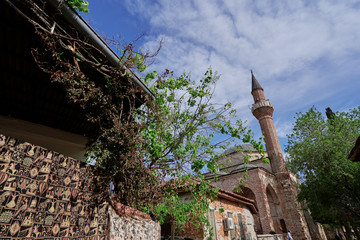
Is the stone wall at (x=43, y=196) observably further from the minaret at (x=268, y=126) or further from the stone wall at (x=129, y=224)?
the minaret at (x=268, y=126)

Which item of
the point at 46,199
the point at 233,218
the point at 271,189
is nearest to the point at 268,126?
the point at 271,189

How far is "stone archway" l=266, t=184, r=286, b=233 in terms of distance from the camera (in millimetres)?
18950

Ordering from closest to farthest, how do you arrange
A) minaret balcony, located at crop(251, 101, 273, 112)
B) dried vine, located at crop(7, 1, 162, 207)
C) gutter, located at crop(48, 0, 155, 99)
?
gutter, located at crop(48, 0, 155, 99)
dried vine, located at crop(7, 1, 162, 207)
minaret balcony, located at crop(251, 101, 273, 112)

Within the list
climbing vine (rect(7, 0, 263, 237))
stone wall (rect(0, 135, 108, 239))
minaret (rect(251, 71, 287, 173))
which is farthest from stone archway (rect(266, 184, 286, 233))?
stone wall (rect(0, 135, 108, 239))

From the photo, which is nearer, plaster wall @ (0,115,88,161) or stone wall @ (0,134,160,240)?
A: stone wall @ (0,134,160,240)

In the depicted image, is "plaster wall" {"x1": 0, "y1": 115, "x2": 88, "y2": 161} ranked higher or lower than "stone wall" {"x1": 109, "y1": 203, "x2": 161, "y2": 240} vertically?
higher

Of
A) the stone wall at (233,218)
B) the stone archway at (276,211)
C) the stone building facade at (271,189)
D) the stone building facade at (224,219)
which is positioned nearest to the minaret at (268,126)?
the stone building facade at (271,189)

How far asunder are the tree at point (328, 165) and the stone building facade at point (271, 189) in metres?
1.64

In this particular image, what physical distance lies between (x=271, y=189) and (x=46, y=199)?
2247 centimetres

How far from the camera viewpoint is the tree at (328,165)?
48.1 feet

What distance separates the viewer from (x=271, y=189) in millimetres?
20234

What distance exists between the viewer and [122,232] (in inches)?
113

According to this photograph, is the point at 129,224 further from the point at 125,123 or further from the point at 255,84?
the point at 255,84

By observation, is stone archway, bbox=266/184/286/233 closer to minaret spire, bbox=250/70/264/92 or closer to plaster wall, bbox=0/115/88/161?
minaret spire, bbox=250/70/264/92
